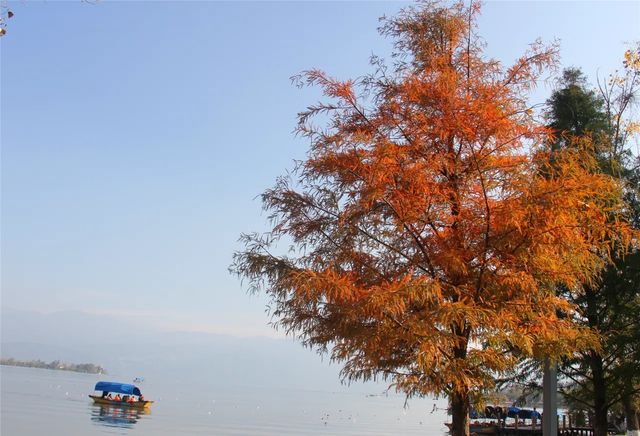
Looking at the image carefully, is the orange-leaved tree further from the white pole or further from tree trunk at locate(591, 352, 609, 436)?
tree trunk at locate(591, 352, 609, 436)

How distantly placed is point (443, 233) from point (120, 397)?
6486cm

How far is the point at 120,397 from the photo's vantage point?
215 feet

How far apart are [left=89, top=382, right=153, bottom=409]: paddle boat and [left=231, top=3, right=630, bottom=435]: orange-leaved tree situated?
58928 millimetres

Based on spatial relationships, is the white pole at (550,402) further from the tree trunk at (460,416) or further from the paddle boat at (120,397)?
the paddle boat at (120,397)

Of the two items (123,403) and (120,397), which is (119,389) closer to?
(123,403)

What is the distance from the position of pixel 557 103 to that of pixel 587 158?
11633mm

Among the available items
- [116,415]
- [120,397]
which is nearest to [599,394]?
[116,415]

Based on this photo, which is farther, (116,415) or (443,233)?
(116,415)

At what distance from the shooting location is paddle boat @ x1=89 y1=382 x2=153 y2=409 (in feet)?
204

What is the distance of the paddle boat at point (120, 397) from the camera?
62.1m

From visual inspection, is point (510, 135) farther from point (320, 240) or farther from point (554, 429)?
point (554, 429)

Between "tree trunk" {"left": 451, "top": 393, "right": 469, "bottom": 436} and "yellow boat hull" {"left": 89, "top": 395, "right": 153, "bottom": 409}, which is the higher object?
"tree trunk" {"left": 451, "top": 393, "right": 469, "bottom": 436}

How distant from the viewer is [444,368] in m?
7.65

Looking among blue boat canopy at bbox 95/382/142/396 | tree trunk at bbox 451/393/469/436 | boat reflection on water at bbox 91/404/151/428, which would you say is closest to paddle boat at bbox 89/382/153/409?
blue boat canopy at bbox 95/382/142/396
